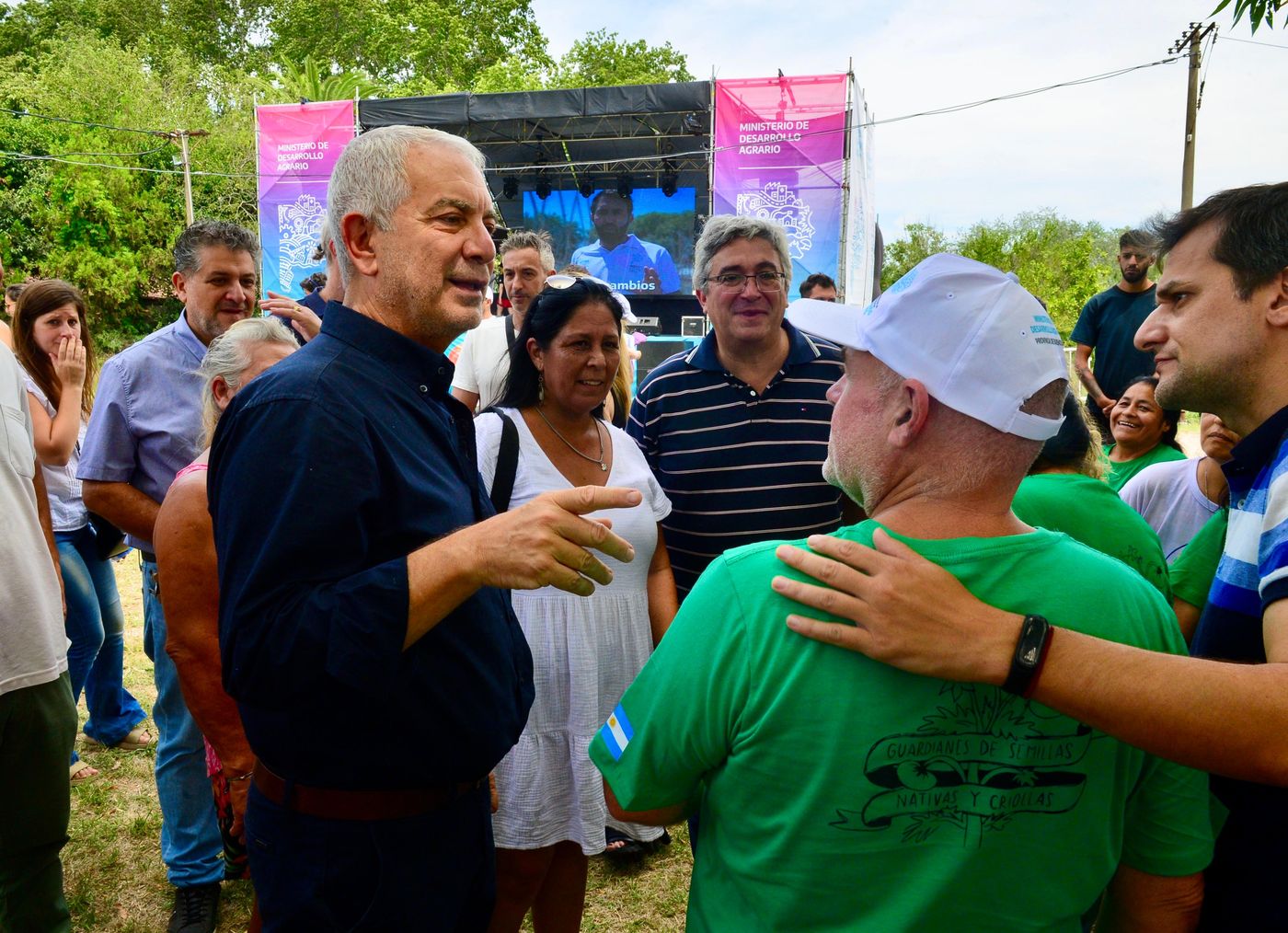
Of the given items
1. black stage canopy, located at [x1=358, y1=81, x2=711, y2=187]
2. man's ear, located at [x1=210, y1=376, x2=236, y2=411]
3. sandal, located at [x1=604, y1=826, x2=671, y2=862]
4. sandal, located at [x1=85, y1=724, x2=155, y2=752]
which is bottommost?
sandal, located at [x1=85, y1=724, x2=155, y2=752]

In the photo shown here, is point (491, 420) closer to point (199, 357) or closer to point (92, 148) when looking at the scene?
point (199, 357)

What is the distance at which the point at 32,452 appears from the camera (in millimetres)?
2355

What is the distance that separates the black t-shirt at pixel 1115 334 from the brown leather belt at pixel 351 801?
5303 mm

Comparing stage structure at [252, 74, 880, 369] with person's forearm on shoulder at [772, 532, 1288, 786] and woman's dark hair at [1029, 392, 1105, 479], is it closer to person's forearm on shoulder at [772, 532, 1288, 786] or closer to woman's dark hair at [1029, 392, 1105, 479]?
woman's dark hair at [1029, 392, 1105, 479]

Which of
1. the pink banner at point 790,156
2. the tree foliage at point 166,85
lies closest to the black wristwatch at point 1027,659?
the pink banner at point 790,156

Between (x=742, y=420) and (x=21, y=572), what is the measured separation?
212 centimetres

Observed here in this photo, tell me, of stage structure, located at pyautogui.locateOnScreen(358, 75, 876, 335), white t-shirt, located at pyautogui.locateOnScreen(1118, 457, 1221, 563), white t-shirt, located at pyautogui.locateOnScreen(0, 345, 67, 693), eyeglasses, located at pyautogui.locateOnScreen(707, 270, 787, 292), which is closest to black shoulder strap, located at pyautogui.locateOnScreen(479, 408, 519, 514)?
eyeglasses, located at pyautogui.locateOnScreen(707, 270, 787, 292)

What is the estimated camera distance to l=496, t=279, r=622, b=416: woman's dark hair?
9.25 ft

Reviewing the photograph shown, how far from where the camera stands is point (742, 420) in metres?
2.94

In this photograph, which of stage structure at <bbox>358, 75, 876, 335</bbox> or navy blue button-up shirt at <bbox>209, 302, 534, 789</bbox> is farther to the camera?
stage structure at <bbox>358, 75, 876, 335</bbox>

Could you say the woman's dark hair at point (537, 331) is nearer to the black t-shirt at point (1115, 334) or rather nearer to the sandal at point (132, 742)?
the sandal at point (132, 742)

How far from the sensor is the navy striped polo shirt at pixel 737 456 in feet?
9.45

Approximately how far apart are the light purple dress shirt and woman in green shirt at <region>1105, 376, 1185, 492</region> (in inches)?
150

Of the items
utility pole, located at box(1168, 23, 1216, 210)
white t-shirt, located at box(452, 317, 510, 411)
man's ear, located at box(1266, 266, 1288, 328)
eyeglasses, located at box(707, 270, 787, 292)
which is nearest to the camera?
man's ear, located at box(1266, 266, 1288, 328)
